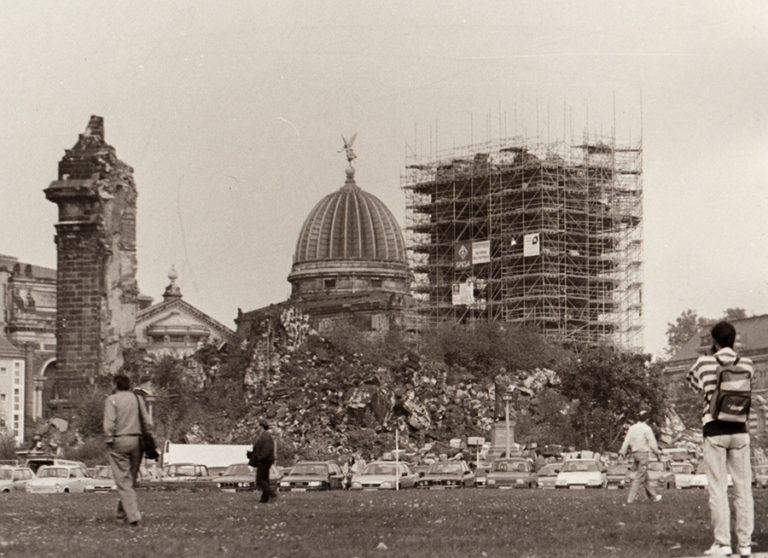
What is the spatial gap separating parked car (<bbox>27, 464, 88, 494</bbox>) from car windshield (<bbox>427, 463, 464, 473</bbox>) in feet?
35.2

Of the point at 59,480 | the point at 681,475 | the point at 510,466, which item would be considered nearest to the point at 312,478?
the point at 510,466

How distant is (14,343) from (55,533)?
139m

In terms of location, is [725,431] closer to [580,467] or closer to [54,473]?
[580,467]

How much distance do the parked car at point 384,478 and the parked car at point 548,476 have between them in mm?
3667

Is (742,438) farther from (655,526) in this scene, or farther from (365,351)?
(365,351)

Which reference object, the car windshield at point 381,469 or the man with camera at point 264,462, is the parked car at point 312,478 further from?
the man with camera at point 264,462

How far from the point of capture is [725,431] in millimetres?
17172

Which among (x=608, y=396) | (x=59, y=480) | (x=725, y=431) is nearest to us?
(x=725, y=431)

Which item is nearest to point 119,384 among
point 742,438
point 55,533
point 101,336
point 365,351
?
point 55,533

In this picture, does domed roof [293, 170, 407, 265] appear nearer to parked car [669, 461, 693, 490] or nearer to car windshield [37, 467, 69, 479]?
car windshield [37, 467, 69, 479]

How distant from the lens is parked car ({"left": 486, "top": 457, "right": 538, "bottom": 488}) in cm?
5097

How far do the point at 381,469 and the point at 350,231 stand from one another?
346 feet

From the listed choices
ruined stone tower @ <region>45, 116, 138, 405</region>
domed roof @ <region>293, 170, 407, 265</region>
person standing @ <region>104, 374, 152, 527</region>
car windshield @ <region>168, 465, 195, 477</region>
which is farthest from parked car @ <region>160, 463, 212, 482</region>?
domed roof @ <region>293, 170, 407, 265</region>

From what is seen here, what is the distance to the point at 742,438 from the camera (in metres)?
17.2
